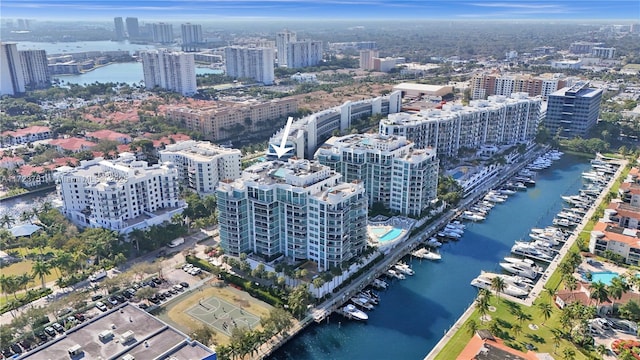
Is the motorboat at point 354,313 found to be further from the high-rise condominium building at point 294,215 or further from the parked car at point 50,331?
the parked car at point 50,331

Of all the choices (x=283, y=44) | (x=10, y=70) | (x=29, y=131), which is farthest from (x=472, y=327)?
(x=283, y=44)

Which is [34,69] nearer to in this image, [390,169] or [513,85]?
[390,169]

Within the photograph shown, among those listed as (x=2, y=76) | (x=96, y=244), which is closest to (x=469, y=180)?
(x=96, y=244)

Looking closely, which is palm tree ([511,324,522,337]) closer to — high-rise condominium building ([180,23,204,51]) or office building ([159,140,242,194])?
office building ([159,140,242,194])

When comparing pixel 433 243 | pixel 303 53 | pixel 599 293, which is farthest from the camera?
pixel 303 53

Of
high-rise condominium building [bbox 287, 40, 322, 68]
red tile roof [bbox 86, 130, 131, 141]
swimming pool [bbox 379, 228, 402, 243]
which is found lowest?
swimming pool [bbox 379, 228, 402, 243]

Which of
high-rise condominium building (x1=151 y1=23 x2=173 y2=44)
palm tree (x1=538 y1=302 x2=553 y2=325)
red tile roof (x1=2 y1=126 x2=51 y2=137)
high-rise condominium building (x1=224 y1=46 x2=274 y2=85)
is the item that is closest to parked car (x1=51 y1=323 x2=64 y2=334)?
palm tree (x1=538 y1=302 x2=553 y2=325)

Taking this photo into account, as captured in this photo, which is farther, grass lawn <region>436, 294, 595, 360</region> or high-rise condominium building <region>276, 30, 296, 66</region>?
high-rise condominium building <region>276, 30, 296, 66</region>
